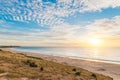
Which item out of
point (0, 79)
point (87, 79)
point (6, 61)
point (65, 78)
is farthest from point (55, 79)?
point (6, 61)

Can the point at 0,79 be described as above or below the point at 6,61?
below

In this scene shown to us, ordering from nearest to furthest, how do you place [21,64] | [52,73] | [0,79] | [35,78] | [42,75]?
1. [0,79]
2. [35,78]
3. [42,75]
4. [52,73]
5. [21,64]

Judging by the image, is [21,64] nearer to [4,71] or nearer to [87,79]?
[4,71]

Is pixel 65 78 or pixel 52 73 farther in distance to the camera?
pixel 52 73

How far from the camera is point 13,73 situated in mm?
17531

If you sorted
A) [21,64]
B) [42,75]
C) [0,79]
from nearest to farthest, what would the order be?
[0,79], [42,75], [21,64]

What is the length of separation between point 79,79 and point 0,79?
8.43m

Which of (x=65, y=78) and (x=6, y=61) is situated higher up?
(x=6, y=61)

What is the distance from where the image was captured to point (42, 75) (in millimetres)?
18391

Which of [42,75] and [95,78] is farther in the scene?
[95,78]

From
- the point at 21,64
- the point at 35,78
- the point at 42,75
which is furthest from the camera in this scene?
the point at 21,64

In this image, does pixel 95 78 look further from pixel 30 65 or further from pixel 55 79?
pixel 30 65

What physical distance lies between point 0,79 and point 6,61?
683 centimetres

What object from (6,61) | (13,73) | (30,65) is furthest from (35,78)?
(6,61)
